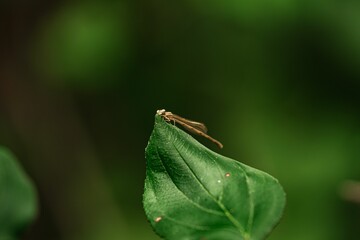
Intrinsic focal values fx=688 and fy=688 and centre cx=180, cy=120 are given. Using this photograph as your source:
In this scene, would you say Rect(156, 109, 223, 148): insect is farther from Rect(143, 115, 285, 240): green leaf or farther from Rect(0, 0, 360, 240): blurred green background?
Rect(0, 0, 360, 240): blurred green background

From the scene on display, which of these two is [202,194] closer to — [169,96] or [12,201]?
[12,201]

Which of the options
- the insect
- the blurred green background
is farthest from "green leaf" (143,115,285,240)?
the blurred green background

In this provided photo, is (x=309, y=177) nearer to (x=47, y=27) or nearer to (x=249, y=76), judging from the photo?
(x=249, y=76)

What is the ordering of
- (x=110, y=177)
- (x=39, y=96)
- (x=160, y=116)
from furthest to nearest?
(x=39, y=96)
(x=110, y=177)
(x=160, y=116)

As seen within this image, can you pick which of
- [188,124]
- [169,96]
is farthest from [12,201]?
[169,96]

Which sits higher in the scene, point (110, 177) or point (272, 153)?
point (272, 153)

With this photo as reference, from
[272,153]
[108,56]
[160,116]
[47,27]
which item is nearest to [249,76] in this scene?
[272,153]
